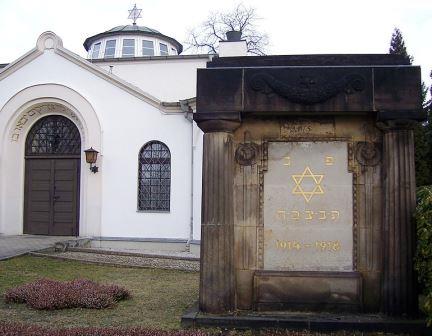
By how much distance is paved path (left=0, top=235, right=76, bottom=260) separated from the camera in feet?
46.6

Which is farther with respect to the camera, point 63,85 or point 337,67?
point 63,85

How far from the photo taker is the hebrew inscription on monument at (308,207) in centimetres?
684

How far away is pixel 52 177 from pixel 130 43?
1226 centimetres

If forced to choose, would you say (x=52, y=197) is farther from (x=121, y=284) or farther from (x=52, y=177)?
(x=121, y=284)

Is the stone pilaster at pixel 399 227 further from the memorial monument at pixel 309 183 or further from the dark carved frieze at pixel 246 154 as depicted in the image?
the dark carved frieze at pixel 246 154

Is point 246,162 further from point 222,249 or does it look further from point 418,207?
point 418,207

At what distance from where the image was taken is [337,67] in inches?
265

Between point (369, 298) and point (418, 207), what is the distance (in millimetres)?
1346

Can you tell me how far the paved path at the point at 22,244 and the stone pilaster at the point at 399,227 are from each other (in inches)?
394

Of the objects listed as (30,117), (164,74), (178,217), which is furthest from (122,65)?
(178,217)

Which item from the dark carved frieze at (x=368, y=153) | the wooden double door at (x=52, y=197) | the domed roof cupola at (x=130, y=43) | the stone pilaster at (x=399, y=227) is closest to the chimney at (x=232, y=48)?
the wooden double door at (x=52, y=197)

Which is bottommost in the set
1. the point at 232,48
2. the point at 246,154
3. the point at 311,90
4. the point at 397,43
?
the point at 246,154

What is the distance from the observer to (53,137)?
61.0ft

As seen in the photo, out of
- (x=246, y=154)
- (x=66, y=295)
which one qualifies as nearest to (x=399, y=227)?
(x=246, y=154)
